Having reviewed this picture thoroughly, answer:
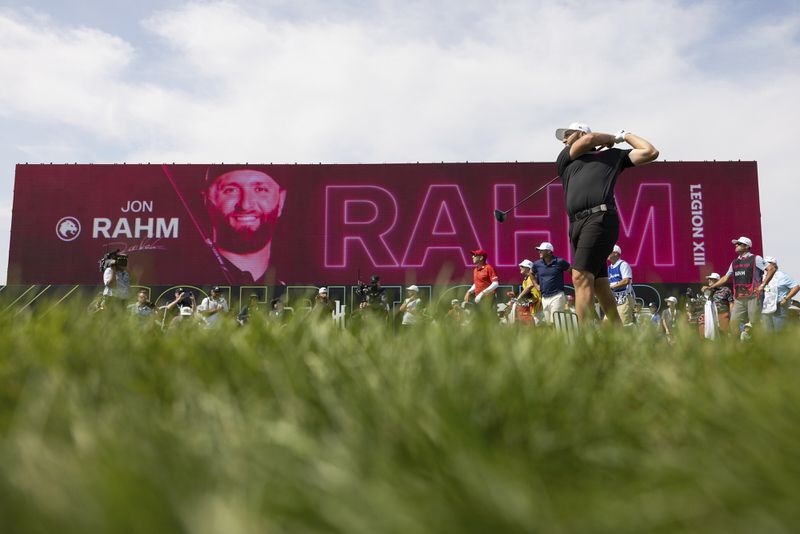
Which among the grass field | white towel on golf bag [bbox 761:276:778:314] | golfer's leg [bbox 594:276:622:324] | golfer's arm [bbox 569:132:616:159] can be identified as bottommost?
the grass field

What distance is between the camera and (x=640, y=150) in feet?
18.2

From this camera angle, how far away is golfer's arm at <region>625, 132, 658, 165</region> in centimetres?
550

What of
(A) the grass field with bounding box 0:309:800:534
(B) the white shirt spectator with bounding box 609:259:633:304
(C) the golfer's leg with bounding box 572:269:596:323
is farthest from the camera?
(B) the white shirt spectator with bounding box 609:259:633:304

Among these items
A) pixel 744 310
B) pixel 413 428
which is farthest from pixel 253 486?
pixel 744 310

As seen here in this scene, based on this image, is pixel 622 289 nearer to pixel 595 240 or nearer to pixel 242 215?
pixel 595 240

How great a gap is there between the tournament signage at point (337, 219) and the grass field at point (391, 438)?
22707 millimetres

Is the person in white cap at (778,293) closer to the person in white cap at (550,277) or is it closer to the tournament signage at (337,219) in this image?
Answer: the person in white cap at (550,277)

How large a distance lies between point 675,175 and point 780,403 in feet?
87.2

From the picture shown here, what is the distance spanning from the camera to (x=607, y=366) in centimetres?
242

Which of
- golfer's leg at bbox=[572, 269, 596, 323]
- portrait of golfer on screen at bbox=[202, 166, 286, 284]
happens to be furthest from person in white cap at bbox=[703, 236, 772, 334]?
portrait of golfer on screen at bbox=[202, 166, 286, 284]

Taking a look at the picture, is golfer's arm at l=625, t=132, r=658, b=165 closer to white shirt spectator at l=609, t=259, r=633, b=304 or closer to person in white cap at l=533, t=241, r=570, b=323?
person in white cap at l=533, t=241, r=570, b=323

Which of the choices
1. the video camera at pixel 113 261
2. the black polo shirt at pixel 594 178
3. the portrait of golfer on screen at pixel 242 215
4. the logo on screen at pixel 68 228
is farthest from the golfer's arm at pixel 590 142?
the logo on screen at pixel 68 228

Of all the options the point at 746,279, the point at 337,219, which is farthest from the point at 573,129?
the point at 337,219

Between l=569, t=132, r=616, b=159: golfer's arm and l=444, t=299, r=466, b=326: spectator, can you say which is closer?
l=444, t=299, r=466, b=326: spectator
